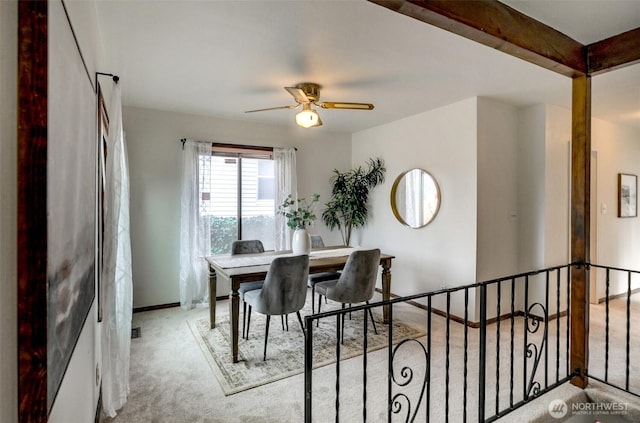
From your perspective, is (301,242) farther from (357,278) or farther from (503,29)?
(503,29)

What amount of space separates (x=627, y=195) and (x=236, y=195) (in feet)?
17.5

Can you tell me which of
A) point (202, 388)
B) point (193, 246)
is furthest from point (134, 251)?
point (202, 388)

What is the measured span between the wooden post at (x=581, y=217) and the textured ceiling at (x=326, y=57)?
417 mm

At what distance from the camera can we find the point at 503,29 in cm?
189

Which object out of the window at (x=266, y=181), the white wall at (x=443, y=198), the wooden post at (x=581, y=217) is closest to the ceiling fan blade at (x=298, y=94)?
the white wall at (x=443, y=198)

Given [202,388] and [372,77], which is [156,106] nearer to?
[372,77]

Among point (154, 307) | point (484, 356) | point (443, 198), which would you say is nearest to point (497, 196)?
point (443, 198)

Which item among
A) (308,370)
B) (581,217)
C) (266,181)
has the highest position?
(266,181)

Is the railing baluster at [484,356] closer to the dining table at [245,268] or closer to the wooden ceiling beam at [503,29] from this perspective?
the dining table at [245,268]

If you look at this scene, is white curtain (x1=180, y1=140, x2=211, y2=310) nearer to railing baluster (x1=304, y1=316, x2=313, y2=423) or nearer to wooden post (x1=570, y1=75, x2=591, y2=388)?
railing baluster (x1=304, y1=316, x2=313, y2=423)

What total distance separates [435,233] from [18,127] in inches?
155

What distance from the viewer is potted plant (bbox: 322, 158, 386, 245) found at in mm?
5000

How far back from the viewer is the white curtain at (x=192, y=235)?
4168 mm

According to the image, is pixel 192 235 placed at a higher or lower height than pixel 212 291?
higher
